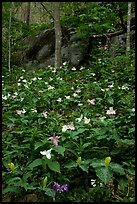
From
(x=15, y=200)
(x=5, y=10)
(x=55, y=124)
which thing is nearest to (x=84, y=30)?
(x=5, y=10)

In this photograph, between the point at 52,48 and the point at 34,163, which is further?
the point at 52,48

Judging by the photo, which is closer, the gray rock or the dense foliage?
the dense foliage

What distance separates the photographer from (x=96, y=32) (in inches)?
304

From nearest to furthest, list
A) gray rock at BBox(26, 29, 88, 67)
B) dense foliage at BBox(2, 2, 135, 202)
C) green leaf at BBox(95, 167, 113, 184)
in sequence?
green leaf at BBox(95, 167, 113, 184) → dense foliage at BBox(2, 2, 135, 202) → gray rock at BBox(26, 29, 88, 67)

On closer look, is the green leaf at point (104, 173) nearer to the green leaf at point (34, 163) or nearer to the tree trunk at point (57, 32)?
the green leaf at point (34, 163)

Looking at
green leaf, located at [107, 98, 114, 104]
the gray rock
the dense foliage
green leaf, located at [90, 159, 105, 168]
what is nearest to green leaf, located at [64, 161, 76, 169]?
the dense foliage

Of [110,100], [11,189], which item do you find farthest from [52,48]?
[11,189]

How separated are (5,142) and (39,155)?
1.40 ft

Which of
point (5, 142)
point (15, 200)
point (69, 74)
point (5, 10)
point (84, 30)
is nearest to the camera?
point (15, 200)

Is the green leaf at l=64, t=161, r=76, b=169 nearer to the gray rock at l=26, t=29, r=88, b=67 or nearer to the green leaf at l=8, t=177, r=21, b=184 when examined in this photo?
the green leaf at l=8, t=177, r=21, b=184

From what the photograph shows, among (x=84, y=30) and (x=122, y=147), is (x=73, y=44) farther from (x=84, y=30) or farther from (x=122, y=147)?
(x=122, y=147)

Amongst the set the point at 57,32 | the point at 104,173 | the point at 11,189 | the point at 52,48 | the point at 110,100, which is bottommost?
the point at 11,189

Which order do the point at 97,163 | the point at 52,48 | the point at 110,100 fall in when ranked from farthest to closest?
1. the point at 52,48
2. the point at 110,100
3. the point at 97,163

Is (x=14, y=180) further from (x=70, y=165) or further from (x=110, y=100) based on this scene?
(x=110, y=100)
